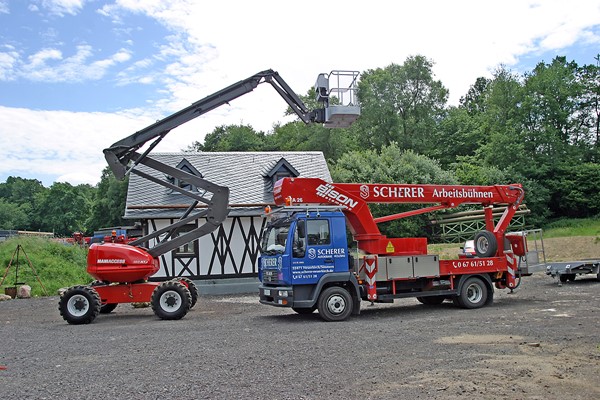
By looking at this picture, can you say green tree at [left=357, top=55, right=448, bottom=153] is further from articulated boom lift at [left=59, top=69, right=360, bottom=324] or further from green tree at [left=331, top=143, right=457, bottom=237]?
articulated boom lift at [left=59, top=69, right=360, bottom=324]

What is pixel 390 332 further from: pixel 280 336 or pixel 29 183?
pixel 29 183

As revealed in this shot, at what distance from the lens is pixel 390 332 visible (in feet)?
37.7

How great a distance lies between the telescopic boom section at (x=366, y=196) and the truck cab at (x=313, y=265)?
50cm

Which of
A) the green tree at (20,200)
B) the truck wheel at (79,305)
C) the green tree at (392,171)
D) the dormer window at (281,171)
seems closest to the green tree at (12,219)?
the green tree at (20,200)

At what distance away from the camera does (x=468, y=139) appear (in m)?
56.2

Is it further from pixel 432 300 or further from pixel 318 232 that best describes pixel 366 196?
pixel 432 300

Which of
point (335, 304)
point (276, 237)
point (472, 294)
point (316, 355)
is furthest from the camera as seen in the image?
point (472, 294)

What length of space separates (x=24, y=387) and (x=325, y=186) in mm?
8314

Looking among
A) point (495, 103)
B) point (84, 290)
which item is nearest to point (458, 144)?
point (495, 103)

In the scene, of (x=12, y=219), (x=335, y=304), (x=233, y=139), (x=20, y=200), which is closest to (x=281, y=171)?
(x=335, y=304)

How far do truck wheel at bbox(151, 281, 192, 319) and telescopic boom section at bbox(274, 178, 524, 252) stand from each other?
340 cm

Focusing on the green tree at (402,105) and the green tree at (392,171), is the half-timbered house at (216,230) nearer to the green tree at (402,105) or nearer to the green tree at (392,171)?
the green tree at (392,171)

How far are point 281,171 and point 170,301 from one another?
38.4ft

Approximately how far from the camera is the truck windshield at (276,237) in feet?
45.1
